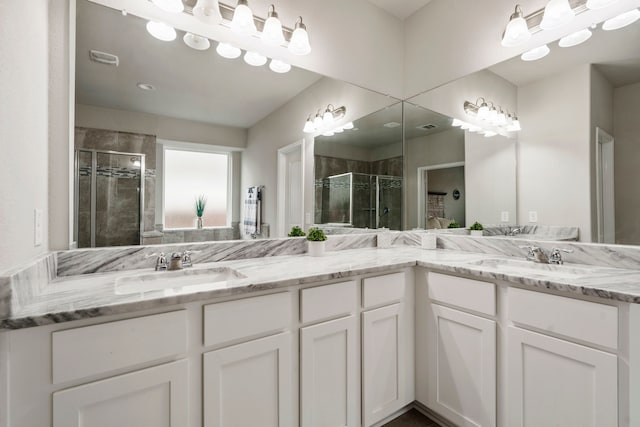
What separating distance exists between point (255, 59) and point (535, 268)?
195 centimetres

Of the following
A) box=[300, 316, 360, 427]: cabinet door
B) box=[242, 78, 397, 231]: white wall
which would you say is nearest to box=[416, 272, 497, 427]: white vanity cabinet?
box=[300, 316, 360, 427]: cabinet door

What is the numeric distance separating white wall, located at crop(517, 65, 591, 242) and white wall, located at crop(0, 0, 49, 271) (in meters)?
2.30

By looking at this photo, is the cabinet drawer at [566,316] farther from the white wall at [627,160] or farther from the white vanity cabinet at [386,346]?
the white wall at [627,160]

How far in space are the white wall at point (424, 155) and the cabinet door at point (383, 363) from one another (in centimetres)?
112

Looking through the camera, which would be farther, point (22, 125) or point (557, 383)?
point (557, 383)

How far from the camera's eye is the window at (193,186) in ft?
4.98

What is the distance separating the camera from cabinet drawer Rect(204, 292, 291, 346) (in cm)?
104

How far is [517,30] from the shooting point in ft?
5.78

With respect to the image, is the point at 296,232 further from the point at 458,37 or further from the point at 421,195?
the point at 458,37

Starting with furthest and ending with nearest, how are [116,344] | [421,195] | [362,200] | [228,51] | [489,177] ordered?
[421,195] < [362,200] < [489,177] < [228,51] < [116,344]

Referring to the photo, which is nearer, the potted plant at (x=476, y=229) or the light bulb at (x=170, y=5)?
the light bulb at (x=170, y=5)

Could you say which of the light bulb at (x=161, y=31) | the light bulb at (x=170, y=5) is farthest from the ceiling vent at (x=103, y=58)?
the light bulb at (x=170, y=5)

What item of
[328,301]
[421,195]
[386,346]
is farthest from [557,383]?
[421,195]

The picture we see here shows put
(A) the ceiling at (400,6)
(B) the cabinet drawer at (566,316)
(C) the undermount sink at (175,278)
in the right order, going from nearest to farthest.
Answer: (B) the cabinet drawer at (566,316) < (C) the undermount sink at (175,278) < (A) the ceiling at (400,6)
